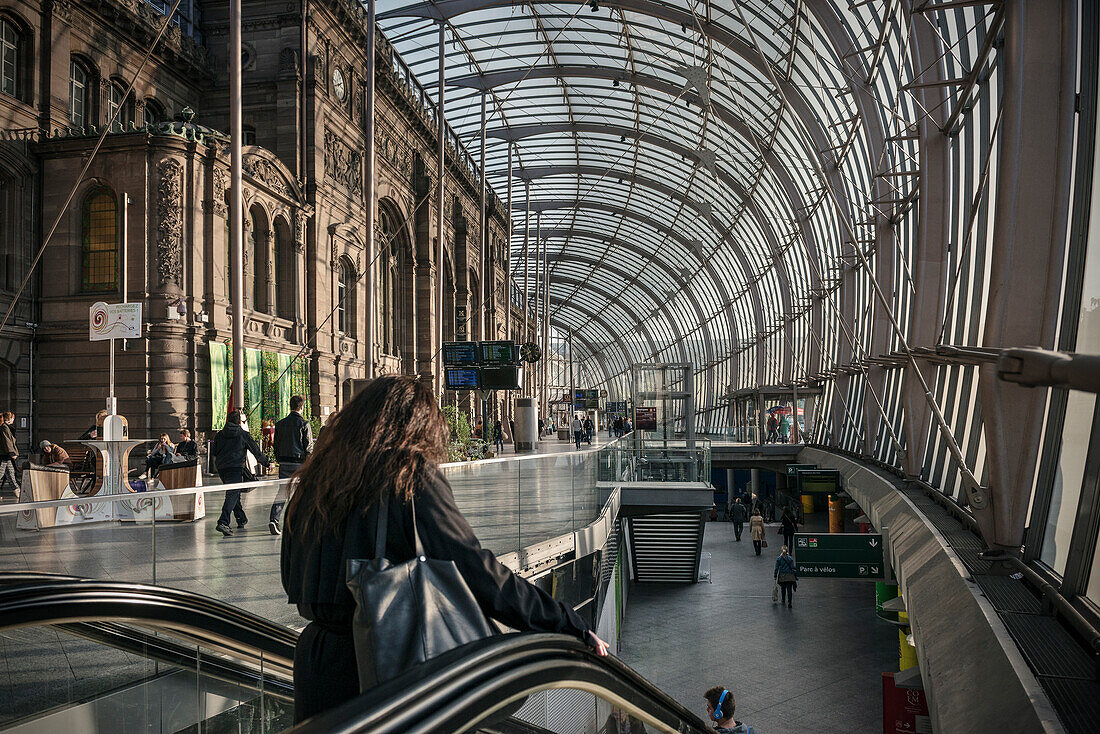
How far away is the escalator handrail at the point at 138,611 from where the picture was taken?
3.55 meters

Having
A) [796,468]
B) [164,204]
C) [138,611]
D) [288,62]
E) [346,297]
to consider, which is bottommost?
[796,468]

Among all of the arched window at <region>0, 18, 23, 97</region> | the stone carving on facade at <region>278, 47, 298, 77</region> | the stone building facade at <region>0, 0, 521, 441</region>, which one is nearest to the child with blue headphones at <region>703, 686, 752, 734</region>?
the stone building facade at <region>0, 0, 521, 441</region>

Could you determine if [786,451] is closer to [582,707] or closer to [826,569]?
[826,569]

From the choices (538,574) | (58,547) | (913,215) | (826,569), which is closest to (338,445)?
(58,547)

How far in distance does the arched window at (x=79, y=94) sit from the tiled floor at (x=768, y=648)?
20.4 m

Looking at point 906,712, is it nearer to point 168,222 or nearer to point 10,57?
point 168,222

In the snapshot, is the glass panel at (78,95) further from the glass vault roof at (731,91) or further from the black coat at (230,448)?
the black coat at (230,448)

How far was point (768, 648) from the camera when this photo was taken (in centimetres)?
1931

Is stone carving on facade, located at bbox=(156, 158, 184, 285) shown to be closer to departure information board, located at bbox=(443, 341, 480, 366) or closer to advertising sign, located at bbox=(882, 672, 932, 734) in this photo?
departure information board, located at bbox=(443, 341, 480, 366)

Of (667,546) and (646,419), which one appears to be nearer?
(646,419)

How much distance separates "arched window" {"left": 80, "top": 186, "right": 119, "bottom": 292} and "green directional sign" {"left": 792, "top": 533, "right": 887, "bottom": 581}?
18566 mm

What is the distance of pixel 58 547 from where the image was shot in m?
4.98

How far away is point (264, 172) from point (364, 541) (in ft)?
81.8

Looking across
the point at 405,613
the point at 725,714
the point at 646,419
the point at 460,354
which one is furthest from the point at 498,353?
the point at 405,613
